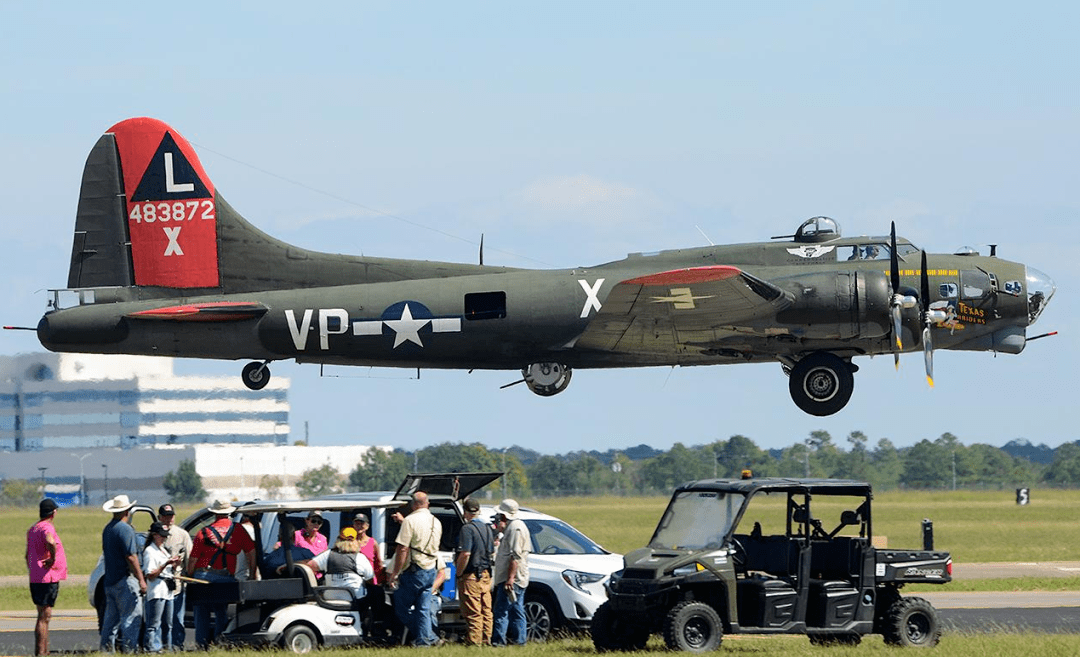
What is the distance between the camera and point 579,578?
68.1 ft

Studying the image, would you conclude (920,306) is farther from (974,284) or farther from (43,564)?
(43,564)

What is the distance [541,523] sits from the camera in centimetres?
2191

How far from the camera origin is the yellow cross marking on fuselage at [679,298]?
26.4 metres

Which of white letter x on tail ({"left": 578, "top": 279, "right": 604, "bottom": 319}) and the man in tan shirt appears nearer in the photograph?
the man in tan shirt

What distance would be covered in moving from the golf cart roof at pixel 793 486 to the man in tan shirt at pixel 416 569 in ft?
12.1

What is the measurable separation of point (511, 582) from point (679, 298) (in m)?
8.94

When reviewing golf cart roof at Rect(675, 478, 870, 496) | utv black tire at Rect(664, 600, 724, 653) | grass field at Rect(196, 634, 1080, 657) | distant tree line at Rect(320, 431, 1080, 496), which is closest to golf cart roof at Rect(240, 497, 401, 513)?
grass field at Rect(196, 634, 1080, 657)

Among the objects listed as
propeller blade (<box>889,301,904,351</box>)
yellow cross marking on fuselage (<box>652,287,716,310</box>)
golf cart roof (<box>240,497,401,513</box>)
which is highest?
yellow cross marking on fuselage (<box>652,287,716,310</box>)

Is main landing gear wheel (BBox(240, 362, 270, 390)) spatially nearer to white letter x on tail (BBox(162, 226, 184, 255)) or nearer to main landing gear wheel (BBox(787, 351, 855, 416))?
white letter x on tail (BBox(162, 226, 184, 255))

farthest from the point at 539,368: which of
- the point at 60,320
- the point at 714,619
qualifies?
the point at 714,619

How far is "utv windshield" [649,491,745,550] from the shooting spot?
18906 mm

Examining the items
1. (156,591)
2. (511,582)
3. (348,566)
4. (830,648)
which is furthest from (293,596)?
(830,648)

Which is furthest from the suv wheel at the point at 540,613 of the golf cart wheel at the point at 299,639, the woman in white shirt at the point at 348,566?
the golf cart wheel at the point at 299,639

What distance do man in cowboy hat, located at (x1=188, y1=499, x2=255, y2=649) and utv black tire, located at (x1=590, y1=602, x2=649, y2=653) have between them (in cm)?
451
